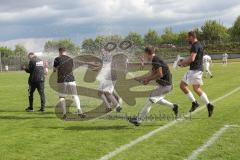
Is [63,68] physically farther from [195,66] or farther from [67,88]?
[195,66]

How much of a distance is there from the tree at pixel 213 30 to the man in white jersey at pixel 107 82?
368 ft

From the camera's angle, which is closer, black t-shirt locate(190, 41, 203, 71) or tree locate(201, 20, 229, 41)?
black t-shirt locate(190, 41, 203, 71)

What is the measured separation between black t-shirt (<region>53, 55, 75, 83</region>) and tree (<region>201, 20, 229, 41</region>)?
113388 millimetres

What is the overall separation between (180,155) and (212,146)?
3.18 feet

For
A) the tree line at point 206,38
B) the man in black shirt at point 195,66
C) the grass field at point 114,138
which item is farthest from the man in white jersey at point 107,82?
the tree line at point 206,38

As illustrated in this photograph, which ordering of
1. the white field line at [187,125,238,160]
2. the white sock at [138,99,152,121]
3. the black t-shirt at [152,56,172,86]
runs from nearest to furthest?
the white field line at [187,125,238,160]
the black t-shirt at [152,56,172,86]
the white sock at [138,99,152,121]

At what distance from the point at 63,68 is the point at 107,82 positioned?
5.70 feet

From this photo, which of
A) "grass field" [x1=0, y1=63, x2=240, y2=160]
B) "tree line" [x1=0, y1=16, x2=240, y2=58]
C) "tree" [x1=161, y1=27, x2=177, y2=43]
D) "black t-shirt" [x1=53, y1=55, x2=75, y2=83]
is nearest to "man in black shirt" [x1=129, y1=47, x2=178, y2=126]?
"grass field" [x1=0, y1=63, x2=240, y2=160]

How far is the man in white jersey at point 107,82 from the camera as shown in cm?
1459

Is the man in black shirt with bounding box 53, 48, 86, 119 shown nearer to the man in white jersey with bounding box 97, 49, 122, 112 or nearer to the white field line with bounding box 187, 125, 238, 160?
the man in white jersey with bounding box 97, 49, 122, 112

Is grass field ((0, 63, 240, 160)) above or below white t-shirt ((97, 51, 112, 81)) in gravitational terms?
below

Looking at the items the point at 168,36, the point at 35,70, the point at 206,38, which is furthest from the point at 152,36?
the point at 35,70

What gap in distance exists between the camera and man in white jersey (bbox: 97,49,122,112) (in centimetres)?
1459

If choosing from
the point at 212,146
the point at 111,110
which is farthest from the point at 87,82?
the point at 212,146
